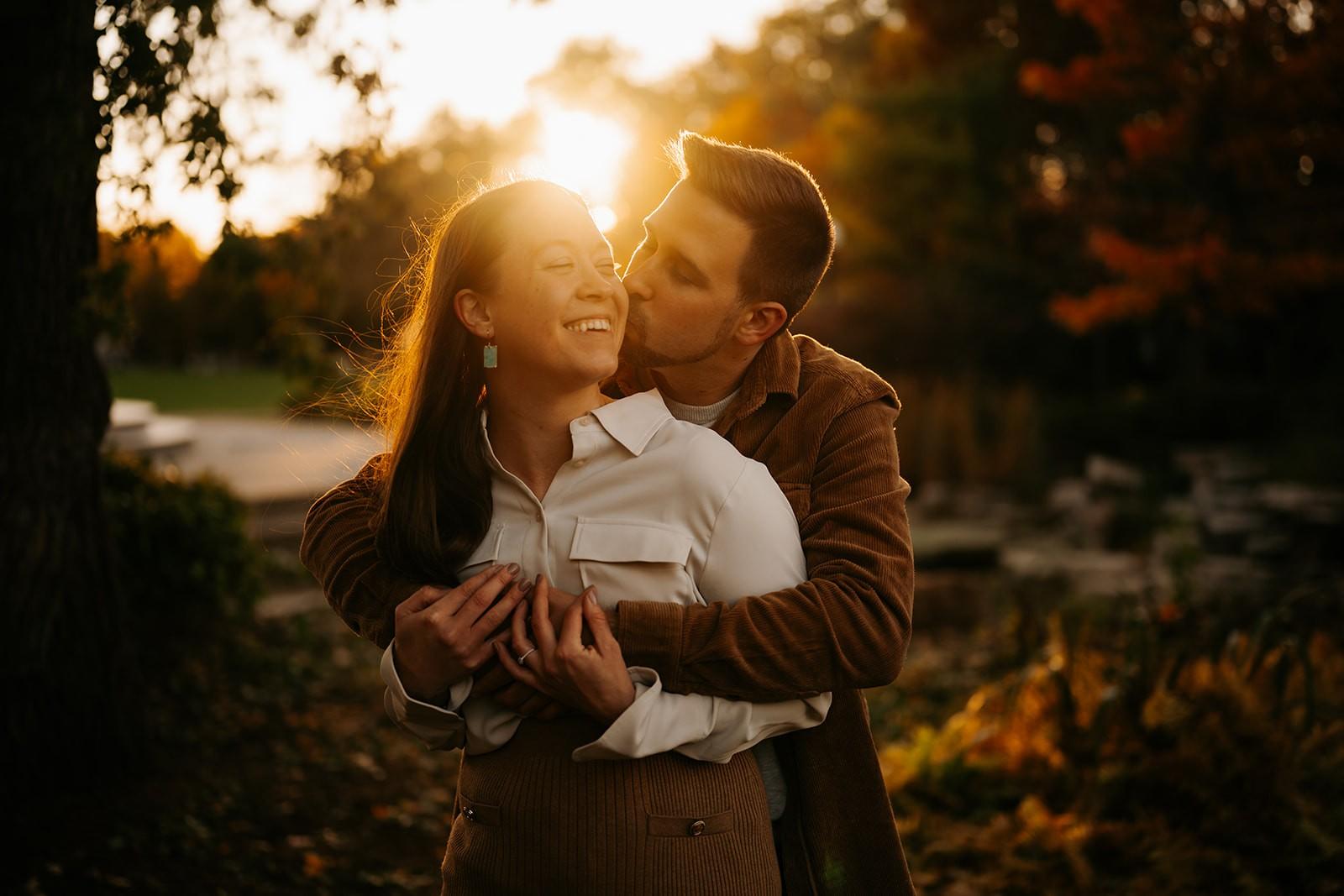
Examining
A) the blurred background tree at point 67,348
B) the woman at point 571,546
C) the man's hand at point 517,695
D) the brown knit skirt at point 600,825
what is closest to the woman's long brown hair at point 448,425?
the woman at point 571,546

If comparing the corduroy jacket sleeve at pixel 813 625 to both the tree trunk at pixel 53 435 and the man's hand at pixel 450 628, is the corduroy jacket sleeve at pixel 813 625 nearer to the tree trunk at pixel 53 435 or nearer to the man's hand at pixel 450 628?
the man's hand at pixel 450 628

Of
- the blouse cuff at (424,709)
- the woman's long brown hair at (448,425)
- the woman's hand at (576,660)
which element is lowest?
the blouse cuff at (424,709)

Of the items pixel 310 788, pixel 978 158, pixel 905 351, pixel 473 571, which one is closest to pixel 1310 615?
pixel 310 788

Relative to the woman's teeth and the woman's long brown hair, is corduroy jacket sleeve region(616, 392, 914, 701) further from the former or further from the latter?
the woman's teeth

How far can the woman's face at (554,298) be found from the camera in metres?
2.00

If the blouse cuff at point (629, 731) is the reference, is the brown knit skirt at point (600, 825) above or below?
below

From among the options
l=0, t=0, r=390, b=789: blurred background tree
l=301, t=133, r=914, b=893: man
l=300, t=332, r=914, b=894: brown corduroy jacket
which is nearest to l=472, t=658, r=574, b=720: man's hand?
l=301, t=133, r=914, b=893: man

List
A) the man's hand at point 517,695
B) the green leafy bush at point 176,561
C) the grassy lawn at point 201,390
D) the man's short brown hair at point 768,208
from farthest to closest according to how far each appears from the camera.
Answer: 1. the grassy lawn at point 201,390
2. the green leafy bush at point 176,561
3. the man's short brown hair at point 768,208
4. the man's hand at point 517,695

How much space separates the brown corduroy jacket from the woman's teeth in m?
0.34

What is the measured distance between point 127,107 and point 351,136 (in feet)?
3.85

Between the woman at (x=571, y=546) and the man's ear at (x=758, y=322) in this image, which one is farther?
the man's ear at (x=758, y=322)

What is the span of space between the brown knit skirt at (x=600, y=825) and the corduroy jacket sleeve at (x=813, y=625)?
18cm

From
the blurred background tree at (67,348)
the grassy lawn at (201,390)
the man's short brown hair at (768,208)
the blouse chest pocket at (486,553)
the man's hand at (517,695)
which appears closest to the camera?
the man's hand at (517,695)

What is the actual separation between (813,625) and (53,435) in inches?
134
